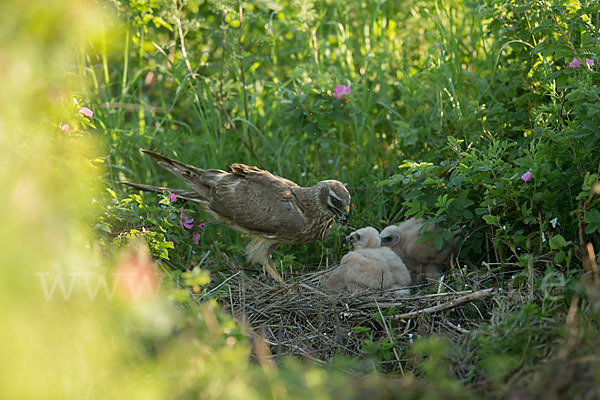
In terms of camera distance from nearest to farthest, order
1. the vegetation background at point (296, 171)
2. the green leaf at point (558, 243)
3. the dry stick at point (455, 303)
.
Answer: the vegetation background at point (296, 171) < the green leaf at point (558, 243) < the dry stick at point (455, 303)

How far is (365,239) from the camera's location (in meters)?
4.89

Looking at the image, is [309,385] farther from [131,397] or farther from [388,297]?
[388,297]

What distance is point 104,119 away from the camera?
6043mm

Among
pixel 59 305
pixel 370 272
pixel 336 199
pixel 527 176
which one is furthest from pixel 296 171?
pixel 59 305

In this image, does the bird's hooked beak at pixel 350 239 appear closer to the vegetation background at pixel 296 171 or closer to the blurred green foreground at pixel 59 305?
the vegetation background at pixel 296 171

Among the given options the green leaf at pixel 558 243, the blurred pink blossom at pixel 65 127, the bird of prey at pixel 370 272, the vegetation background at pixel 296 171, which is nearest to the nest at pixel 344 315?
the bird of prey at pixel 370 272

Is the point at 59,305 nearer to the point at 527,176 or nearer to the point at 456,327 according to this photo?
the point at 456,327

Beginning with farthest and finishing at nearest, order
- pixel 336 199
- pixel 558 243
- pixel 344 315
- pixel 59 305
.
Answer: pixel 336 199
pixel 344 315
pixel 558 243
pixel 59 305

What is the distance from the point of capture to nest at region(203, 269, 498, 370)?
3508 mm

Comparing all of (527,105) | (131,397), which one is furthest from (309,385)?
(527,105)

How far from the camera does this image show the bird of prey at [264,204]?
491cm

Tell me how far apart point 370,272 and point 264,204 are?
42.1 inches

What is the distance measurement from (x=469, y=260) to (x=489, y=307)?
900 mm

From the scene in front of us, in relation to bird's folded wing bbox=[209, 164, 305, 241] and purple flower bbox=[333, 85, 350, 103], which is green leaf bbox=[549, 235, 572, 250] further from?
purple flower bbox=[333, 85, 350, 103]
